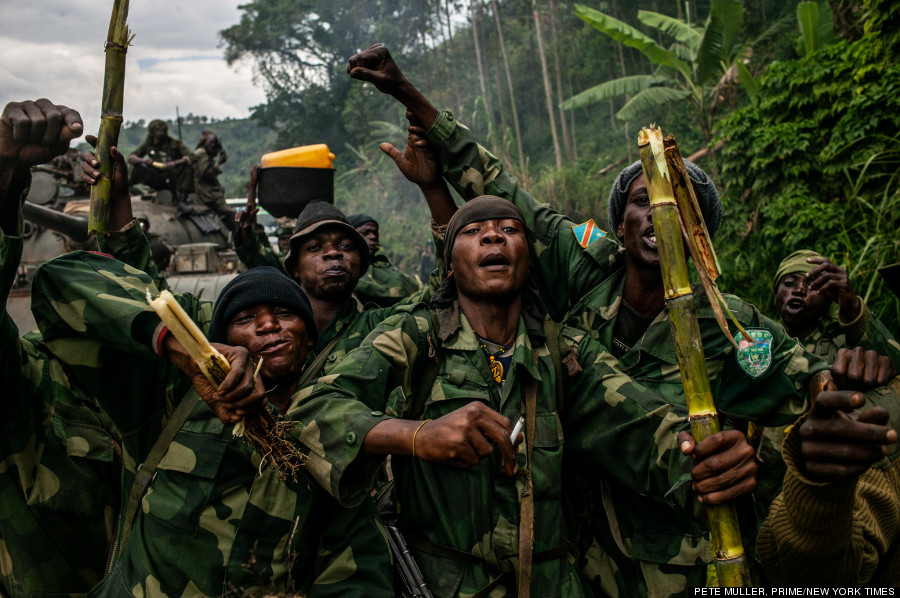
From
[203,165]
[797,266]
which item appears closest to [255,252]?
[797,266]

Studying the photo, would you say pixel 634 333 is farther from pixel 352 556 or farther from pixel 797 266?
pixel 797 266

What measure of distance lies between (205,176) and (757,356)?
9.90 meters

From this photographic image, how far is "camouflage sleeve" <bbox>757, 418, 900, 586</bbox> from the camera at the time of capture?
2.11 metres

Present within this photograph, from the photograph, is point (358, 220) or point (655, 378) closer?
point (655, 378)

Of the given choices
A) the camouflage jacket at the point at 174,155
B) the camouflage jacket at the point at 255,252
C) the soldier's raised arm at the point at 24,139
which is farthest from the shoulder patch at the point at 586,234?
the camouflage jacket at the point at 174,155

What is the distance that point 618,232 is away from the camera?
3211mm

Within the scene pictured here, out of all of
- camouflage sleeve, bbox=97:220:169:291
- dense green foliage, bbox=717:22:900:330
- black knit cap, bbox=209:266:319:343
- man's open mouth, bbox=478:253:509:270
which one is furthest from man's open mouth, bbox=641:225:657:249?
dense green foliage, bbox=717:22:900:330

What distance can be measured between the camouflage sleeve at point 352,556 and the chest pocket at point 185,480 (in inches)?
16.0

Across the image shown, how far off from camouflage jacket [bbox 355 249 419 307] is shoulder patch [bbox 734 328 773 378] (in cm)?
309

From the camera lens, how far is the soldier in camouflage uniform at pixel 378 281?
5.32 metres

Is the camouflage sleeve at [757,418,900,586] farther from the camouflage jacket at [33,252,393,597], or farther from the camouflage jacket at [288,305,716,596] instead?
the camouflage jacket at [33,252,393,597]

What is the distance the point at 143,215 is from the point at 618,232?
27.6 ft

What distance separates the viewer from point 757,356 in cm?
263

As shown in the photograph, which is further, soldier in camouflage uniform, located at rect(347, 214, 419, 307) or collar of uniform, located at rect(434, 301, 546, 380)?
soldier in camouflage uniform, located at rect(347, 214, 419, 307)
